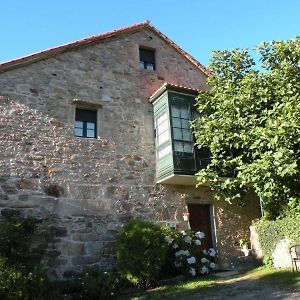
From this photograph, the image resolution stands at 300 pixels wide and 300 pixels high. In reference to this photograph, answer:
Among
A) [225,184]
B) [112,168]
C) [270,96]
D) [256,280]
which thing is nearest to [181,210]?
[225,184]

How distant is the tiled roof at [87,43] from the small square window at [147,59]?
84 centimetres

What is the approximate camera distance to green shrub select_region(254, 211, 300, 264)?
10.0 meters

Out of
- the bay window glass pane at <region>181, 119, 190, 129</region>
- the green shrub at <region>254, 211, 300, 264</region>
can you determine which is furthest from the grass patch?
the bay window glass pane at <region>181, 119, 190, 129</region>

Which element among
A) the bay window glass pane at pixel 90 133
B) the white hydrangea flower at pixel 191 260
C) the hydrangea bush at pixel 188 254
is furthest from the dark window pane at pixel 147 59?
the white hydrangea flower at pixel 191 260

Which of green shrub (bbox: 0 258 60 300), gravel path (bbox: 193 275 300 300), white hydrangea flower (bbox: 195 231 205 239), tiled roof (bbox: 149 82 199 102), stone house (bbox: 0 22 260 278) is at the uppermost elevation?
tiled roof (bbox: 149 82 199 102)

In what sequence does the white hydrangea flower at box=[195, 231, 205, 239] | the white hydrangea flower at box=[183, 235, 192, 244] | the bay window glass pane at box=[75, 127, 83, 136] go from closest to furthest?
the white hydrangea flower at box=[183, 235, 192, 244], the white hydrangea flower at box=[195, 231, 205, 239], the bay window glass pane at box=[75, 127, 83, 136]

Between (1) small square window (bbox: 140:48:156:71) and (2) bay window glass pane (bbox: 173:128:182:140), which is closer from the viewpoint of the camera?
(2) bay window glass pane (bbox: 173:128:182:140)

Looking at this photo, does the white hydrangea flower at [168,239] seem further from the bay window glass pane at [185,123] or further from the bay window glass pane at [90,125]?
the bay window glass pane at [90,125]

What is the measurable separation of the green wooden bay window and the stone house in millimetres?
34

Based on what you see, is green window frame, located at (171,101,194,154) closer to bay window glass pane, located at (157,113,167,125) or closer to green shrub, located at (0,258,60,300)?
bay window glass pane, located at (157,113,167,125)

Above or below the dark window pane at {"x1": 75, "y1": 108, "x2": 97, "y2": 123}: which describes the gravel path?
below

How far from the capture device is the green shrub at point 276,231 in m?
10.0

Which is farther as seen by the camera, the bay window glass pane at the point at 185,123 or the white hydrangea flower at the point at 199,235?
the bay window glass pane at the point at 185,123

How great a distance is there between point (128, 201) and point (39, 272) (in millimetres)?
3644
